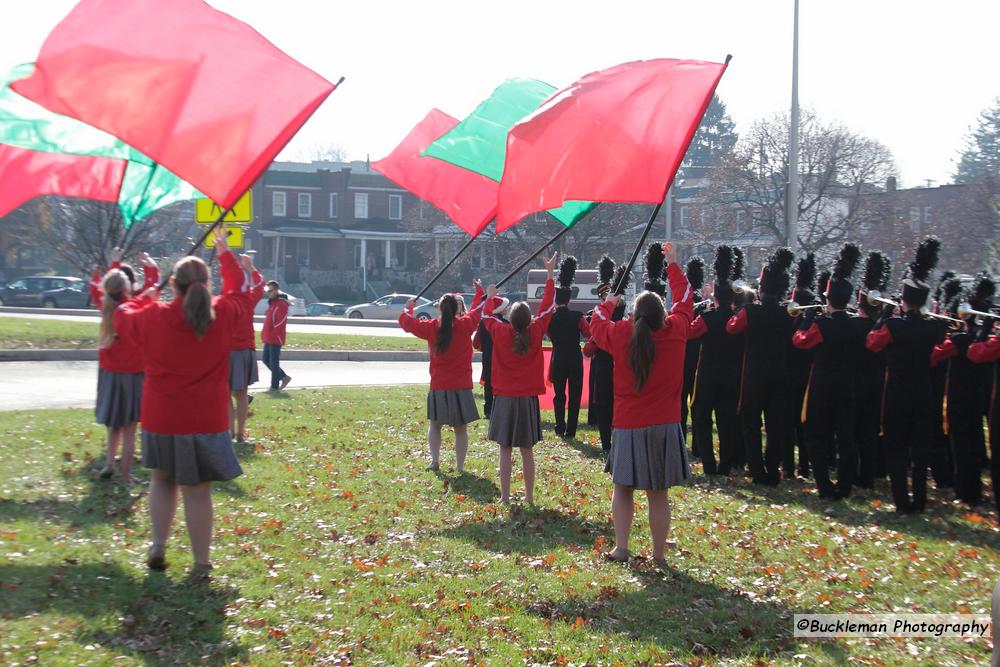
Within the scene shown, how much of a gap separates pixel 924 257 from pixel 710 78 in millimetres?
3149

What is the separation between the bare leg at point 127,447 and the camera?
9.35m

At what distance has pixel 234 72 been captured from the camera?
7.92 metres

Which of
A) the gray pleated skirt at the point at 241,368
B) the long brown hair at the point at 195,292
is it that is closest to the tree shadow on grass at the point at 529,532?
the long brown hair at the point at 195,292

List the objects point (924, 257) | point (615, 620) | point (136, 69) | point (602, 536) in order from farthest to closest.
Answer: point (924, 257) → point (602, 536) → point (136, 69) → point (615, 620)

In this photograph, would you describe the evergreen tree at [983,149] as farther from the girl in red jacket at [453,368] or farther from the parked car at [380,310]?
the girl in red jacket at [453,368]

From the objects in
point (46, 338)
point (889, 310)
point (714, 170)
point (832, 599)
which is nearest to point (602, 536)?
point (832, 599)

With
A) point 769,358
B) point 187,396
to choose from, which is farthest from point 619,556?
point 769,358

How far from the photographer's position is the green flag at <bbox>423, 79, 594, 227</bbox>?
12.1 metres

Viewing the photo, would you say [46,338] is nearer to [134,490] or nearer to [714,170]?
[134,490]

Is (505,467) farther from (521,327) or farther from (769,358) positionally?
(769,358)

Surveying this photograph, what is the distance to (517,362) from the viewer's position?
31.3 feet

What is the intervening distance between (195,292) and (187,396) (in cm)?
71

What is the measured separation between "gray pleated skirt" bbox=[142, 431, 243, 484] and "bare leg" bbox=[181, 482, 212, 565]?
0.09m

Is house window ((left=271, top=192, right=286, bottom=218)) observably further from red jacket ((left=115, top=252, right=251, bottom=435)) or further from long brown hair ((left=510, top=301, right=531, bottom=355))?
red jacket ((left=115, top=252, right=251, bottom=435))
